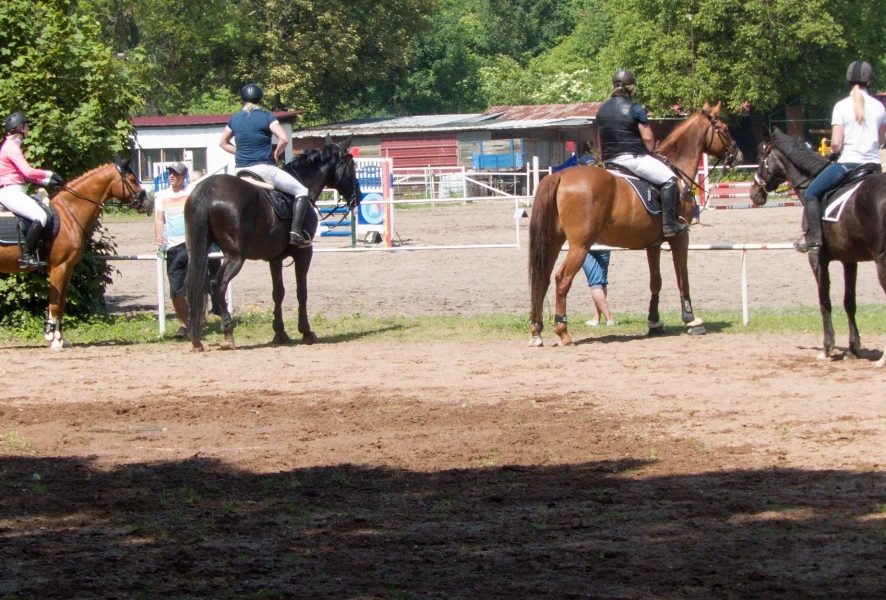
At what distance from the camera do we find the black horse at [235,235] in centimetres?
1342

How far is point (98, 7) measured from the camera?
57.0m

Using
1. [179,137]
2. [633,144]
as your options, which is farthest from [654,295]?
[179,137]

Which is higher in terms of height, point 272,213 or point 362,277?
point 272,213

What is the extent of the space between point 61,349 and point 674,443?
889 cm

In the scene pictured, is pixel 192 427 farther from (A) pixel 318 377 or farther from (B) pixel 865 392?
(B) pixel 865 392

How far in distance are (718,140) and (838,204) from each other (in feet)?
11.9

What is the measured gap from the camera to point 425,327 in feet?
51.5

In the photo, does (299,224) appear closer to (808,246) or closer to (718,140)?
(718,140)

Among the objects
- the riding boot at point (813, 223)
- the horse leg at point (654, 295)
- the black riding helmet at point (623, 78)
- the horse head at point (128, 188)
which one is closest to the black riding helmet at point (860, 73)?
the riding boot at point (813, 223)

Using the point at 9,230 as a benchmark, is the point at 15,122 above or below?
above

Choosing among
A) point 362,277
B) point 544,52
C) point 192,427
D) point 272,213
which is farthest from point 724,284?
point 544,52

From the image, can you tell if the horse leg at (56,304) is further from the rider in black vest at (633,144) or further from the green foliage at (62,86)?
the rider in black vest at (633,144)

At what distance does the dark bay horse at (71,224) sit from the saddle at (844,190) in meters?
8.32

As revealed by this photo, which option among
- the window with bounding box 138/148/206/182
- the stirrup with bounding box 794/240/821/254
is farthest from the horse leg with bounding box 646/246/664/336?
the window with bounding box 138/148/206/182
